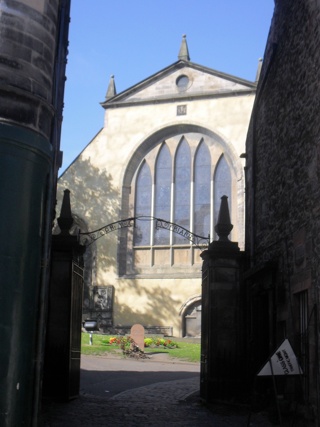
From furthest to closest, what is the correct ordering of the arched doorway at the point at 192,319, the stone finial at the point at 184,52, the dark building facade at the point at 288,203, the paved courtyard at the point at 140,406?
the stone finial at the point at 184,52, the arched doorway at the point at 192,319, the paved courtyard at the point at 140,406, the dark building facade at the point at 288,203

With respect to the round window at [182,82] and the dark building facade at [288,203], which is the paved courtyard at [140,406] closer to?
the dark building facade at [288,203]

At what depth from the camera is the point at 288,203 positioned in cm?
1084

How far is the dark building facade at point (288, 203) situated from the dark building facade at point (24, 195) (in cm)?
392

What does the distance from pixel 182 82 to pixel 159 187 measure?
5976mm

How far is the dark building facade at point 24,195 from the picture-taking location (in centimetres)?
747

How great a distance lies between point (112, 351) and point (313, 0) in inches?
675

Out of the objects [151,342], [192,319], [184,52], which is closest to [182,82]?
[184,52]

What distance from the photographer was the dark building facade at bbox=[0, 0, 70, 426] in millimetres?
7473

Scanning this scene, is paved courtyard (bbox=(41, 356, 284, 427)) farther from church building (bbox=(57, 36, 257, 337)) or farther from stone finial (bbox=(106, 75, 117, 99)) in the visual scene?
stone finial (bbox=(106, 75, 117, 99))

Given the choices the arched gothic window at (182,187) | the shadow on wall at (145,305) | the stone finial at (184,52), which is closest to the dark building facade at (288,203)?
the shadow on wall at (145,305)

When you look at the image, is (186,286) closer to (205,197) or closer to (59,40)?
(205,197)

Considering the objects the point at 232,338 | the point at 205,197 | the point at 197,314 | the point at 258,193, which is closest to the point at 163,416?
the point at 232,338

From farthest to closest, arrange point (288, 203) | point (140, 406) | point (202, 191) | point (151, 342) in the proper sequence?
point (202, 191) → point (151, 342) → point (140, 406) → point (288, 203)

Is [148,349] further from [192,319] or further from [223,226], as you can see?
[223,226]
